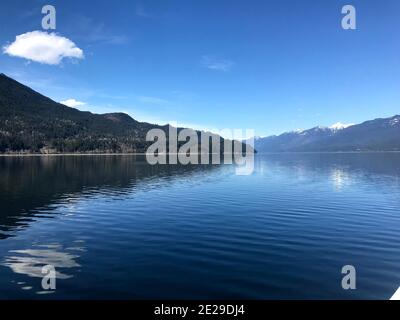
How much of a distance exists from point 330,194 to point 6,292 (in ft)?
226

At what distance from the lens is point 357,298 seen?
24.7 metres

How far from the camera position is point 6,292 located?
82.4 feet

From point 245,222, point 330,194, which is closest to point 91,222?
point 245,222

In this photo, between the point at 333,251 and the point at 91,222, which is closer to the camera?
the point at 333,251

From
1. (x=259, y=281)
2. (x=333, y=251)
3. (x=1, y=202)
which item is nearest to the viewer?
(x=259, y=281)

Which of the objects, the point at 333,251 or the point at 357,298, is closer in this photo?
the point at 357,298

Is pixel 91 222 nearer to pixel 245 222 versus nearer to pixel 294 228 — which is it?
pixel 245 222

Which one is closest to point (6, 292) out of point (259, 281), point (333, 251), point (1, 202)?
point (259, 281)
